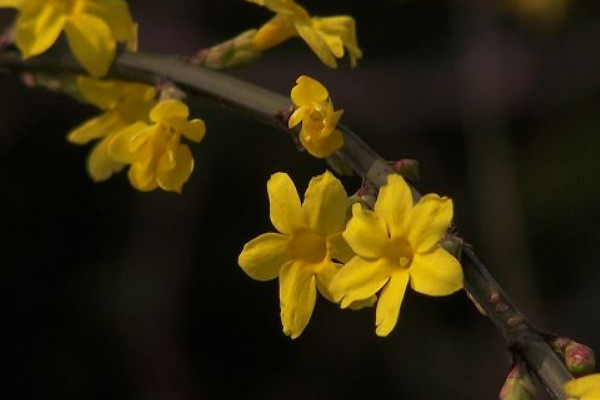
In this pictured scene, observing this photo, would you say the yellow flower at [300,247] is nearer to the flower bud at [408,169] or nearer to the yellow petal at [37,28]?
the flower bud at [408,169]

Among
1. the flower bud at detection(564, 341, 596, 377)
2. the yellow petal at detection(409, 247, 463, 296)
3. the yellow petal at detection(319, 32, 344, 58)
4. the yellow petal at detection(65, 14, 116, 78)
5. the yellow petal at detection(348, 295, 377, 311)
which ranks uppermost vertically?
the yellow petal at detection(65, 14, 116, 78)

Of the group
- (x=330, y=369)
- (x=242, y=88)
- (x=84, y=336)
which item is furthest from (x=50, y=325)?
(x=242, y=88)

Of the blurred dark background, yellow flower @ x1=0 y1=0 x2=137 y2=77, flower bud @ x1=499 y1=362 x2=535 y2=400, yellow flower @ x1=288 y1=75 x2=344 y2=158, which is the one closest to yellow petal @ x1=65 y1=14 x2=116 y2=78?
yellow flower @ x1=0 y1=0 x2=137 y2=77

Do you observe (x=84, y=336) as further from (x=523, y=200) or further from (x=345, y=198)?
(x=345, y=198)

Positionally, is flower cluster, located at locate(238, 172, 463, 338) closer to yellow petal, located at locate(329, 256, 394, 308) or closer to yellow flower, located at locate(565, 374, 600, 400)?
yellow petal, located at locate(329, 256, 394, 308)

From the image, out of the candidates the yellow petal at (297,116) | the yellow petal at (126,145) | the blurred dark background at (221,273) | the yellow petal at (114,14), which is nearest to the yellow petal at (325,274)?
the yellow petal at (297,116)
